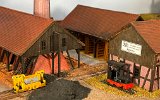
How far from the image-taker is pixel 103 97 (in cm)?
2733

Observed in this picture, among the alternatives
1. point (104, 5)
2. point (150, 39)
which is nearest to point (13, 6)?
point (104, 5)

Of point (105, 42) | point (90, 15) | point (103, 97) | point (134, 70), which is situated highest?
point (90, 15)

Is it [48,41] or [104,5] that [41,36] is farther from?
[104,5]

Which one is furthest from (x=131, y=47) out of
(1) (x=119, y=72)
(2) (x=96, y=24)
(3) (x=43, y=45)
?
(2) (x=96, y=24)

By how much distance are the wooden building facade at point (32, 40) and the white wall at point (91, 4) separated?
81.0 feet

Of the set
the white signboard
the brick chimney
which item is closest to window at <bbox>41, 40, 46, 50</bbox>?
the brick chimney

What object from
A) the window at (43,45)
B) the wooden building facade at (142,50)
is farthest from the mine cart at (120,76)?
the window at (43,45)

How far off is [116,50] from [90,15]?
40.7ft

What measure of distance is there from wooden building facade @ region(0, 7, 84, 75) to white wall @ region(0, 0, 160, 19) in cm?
2469

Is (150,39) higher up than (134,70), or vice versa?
(150,39)

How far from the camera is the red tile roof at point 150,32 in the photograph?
27723 mm

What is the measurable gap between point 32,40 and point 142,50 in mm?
10404

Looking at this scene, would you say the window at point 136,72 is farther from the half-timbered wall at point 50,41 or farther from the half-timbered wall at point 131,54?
the half-timbered wall at point 50,41

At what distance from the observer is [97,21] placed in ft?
133
